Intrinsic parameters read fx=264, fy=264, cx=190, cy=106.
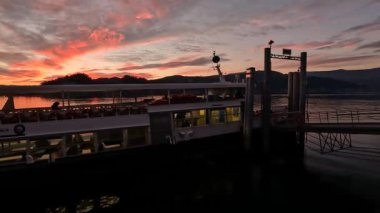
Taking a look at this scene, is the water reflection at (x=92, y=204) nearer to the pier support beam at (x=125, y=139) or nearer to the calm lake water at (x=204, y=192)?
the calm lake water at (x=204, y=192)

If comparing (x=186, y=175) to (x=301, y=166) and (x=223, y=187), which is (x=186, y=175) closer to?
(x=223, y=187)

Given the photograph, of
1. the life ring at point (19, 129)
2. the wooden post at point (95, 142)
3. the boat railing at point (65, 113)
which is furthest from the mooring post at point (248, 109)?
the life ring at point (19, 129)

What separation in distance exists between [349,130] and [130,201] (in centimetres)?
1659

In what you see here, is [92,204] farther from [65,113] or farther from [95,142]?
[65,113]

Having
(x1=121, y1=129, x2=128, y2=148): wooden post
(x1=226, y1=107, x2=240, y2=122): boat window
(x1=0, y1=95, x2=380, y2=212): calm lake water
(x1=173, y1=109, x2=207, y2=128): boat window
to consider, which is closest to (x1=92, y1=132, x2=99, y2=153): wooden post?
(x1=121, y1=129, x2=128, y2=148): wooden post

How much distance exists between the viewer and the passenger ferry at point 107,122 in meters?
16.2

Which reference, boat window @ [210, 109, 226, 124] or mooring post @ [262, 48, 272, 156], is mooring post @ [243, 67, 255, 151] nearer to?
mooring post @ [262, 48, 272, 156]

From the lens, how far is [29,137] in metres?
16.1

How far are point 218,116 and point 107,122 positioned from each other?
32.6ft

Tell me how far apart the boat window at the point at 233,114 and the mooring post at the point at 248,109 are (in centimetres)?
138

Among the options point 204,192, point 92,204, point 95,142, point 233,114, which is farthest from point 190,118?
point 92,204

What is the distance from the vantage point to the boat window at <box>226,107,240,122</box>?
2432cm

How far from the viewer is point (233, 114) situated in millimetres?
24703

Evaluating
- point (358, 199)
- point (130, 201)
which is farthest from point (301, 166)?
point (130, 201)
